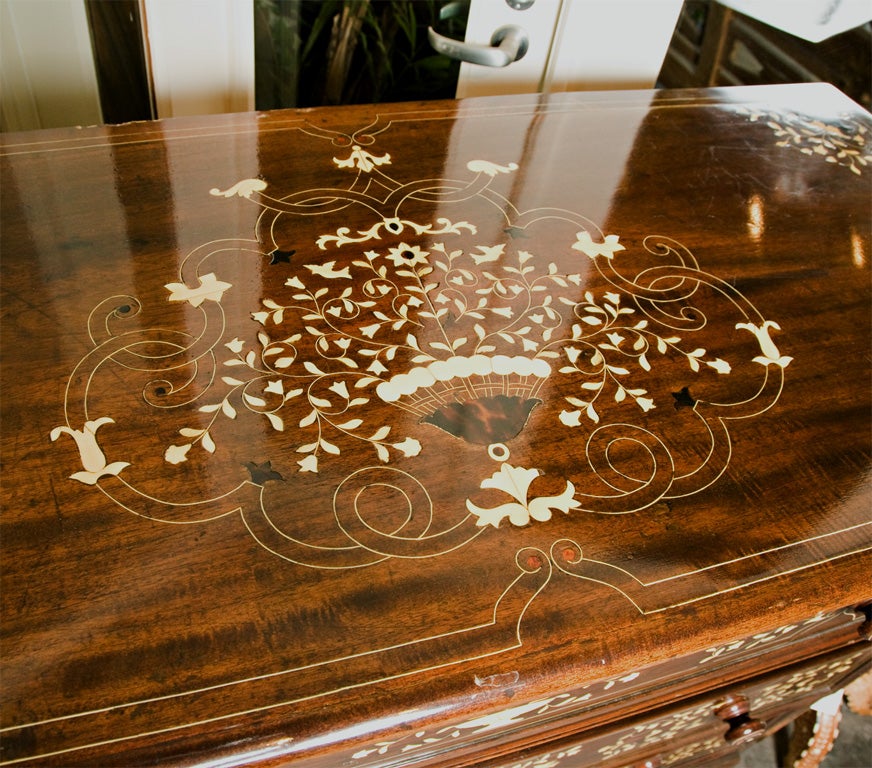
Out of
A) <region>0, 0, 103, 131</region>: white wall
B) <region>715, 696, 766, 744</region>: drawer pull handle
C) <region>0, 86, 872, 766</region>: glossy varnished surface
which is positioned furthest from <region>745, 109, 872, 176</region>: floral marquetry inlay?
<region>0, 0, 103, 131</region>: white wall

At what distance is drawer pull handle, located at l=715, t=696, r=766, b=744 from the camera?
3.25ft

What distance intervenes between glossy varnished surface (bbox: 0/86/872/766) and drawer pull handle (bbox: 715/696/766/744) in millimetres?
301

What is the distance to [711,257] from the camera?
1.06m

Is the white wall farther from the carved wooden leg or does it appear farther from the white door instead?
the carved wooden leg

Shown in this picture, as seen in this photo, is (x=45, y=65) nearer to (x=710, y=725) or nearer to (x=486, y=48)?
(x=486, y=48)

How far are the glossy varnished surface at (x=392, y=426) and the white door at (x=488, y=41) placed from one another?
25cm

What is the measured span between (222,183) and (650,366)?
1.97ft

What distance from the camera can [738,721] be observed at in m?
1.08

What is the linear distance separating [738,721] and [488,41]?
1169 millimetres

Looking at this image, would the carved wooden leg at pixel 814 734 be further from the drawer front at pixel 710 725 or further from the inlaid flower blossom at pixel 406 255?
the inlaid flower blossom at pixel 406 255

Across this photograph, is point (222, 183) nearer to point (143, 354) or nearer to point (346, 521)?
point (143, 354)

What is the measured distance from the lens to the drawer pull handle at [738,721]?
0.99 m

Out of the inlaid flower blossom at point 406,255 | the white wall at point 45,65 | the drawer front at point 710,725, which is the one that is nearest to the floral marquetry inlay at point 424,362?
the inlaid flower blossom at point 406,255

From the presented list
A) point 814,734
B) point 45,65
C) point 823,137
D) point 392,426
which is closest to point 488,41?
point 823,137
